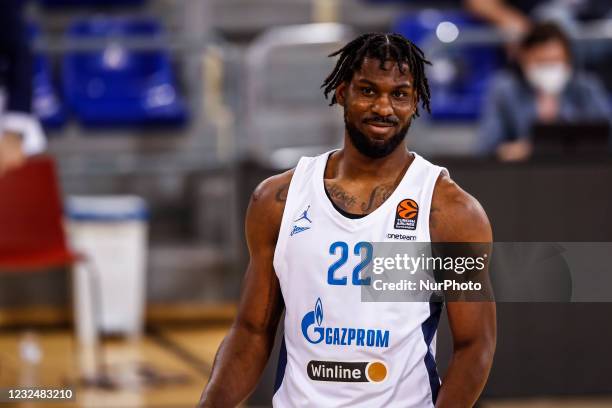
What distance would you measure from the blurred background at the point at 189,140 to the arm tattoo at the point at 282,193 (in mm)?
1715

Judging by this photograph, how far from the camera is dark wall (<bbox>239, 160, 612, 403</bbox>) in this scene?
250 cm

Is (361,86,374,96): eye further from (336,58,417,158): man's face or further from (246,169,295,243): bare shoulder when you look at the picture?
(246,169,295,243): bare shoulder

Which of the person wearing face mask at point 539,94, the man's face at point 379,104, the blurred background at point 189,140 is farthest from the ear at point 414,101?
the person wearing face mask at point 539,94

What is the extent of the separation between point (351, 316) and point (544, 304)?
1.53 feet

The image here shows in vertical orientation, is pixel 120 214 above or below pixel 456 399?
below

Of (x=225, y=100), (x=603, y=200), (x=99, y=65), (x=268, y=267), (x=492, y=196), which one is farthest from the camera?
(x=99, y=65)

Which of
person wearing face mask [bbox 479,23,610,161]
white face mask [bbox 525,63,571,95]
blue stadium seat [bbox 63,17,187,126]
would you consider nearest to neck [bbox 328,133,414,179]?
person wearing face mask [bbox 479,23,610,161]

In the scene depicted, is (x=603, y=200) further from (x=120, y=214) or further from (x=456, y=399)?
(x=120, y=214)

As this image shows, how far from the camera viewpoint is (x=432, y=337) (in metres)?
2.23

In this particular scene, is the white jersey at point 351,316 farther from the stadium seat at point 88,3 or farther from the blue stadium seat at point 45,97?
the stadium seat at point 88,3

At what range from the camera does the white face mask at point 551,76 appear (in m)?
5.82

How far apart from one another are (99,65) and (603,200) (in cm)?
498

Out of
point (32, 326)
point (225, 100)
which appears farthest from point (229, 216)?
point (32, 326)

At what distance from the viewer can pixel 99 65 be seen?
816 cm
